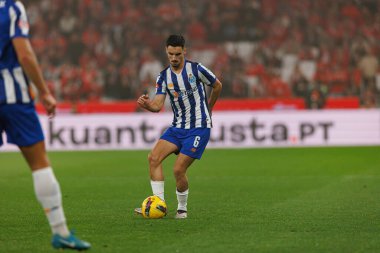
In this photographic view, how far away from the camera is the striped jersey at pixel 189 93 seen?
9.15 metres

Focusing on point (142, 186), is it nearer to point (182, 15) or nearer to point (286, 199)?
point (286, 199)

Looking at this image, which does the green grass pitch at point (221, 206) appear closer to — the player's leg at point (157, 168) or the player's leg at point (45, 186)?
the player's leg at point (157, 168)

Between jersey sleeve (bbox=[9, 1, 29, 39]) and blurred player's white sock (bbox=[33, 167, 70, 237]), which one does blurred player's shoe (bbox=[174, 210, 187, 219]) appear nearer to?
blurred player's white sock (bbox=[33, 167, 70, 237])

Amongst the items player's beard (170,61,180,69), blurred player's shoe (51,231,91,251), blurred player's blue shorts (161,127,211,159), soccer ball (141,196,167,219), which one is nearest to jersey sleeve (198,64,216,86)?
player's beard (170,61,180,69)

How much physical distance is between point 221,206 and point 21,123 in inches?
167

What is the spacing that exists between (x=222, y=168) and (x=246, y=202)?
5.60 m

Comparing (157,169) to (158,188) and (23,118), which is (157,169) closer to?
(158,188)

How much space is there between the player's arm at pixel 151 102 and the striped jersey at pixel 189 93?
0.15m

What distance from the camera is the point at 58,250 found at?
6574 millimetres

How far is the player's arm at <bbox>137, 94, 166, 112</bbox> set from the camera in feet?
28.1

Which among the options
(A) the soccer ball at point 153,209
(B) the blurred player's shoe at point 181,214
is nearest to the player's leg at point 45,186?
(A) the soccer ball at point 153,209

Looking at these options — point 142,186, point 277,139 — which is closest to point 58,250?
point 142,186

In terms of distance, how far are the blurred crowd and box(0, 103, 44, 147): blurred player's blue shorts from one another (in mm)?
18119

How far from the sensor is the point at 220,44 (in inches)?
1049
